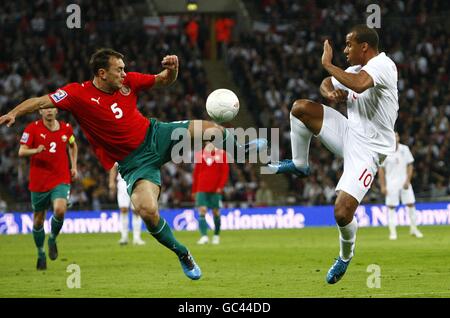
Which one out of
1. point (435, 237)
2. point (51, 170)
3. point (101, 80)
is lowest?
point (435, 237)

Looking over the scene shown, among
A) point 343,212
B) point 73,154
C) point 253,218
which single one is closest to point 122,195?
point 73,154

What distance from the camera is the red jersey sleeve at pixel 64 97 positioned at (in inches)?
416

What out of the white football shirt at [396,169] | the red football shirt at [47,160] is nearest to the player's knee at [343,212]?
the red football shirt at [47,160]

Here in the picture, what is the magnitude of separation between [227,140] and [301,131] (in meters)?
0.92

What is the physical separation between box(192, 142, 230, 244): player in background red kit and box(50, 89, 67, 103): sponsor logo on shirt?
416 inches

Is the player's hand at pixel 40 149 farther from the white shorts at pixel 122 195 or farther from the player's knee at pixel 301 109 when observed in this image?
the white shorts at pixel 122 195

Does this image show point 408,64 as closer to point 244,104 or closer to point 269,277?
point 244,104

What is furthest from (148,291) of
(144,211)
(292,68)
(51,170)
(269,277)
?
(292,68)

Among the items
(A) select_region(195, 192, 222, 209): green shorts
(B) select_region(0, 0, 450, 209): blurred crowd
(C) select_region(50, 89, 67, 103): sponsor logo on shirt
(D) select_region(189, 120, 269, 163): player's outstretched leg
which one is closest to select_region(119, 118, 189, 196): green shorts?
(D) select_region(189, 120, 269, 163): player's outstretched leg

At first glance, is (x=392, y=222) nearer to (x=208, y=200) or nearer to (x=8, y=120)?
(x=208, y=200)

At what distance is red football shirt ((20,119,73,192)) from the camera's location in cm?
1494

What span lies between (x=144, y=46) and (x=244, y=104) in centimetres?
441

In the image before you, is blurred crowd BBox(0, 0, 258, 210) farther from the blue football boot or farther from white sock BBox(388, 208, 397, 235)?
the blue football boot

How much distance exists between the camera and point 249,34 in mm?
35406
